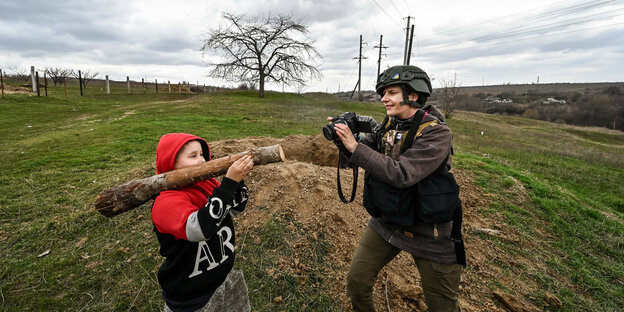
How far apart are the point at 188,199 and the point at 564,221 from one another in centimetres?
613

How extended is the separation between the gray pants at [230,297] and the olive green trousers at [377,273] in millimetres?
914

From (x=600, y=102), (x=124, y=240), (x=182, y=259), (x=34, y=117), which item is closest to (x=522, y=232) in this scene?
(x=182, y=259)

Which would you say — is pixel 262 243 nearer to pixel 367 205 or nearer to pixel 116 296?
pixel 116 296

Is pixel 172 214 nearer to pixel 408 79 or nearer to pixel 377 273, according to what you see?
pixel 377 273

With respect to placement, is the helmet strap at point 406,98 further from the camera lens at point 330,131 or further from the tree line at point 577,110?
the tree line at point 577,110

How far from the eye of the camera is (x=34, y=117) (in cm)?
1505

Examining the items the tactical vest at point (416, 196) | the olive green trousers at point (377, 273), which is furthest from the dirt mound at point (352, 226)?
the tactical vest at point (416, 196)

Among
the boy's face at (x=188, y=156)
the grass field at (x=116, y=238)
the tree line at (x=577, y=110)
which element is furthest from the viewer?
the tree line at (x=577, y=110)

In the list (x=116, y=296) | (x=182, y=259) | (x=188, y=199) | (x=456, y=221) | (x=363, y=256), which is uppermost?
(x=188, y=199)

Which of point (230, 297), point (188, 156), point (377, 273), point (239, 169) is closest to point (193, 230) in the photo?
point (239, 169)

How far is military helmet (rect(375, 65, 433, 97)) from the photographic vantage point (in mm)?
2158

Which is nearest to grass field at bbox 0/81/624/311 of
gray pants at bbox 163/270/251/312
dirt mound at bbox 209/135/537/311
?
dirt mound at bbox 209/135/537/311

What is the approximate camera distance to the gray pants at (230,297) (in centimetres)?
208

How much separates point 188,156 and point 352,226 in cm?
260
